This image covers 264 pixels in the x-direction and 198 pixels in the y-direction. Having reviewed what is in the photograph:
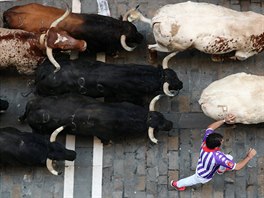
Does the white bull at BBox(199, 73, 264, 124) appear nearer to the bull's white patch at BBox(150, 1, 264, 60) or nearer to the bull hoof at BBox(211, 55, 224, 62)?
the bull's white patch at BBox(150, 1, 264, 60)

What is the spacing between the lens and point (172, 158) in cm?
1066

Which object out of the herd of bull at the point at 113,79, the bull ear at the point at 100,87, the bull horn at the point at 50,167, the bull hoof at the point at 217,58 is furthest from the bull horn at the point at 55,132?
the bull hoof at the point at 217,58

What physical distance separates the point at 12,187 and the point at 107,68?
2.56 metres

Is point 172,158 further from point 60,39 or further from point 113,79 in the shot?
point 60,39

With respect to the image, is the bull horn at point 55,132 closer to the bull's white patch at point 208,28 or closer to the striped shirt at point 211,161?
the bull's white patch at point 208,28

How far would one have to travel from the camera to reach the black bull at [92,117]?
1033 cm

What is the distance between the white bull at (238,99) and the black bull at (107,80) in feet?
2.54

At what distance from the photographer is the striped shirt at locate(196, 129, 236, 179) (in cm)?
918

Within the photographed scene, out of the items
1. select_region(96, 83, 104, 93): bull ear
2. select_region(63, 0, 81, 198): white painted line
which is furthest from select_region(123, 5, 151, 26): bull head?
select_region(63, 0, 81, 198): white painted line

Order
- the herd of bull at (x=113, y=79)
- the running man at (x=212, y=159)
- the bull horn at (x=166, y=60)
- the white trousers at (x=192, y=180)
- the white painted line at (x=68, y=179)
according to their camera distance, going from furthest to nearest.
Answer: the bull horn at (x=166, y=60), the white painted line at (x=68, y=179), the herd of bull at (x=113, y=79), the white trousers at (x=192, y=180), the running man at (x=212, y=159)

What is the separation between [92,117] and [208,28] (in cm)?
236

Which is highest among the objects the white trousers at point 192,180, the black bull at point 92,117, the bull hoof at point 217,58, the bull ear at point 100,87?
the bull hoof at point 217,58

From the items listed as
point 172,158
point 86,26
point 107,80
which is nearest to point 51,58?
point 86,26

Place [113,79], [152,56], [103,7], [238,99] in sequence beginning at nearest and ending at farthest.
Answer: [238,99] < [113,79] < [152,56] < [103,7]
